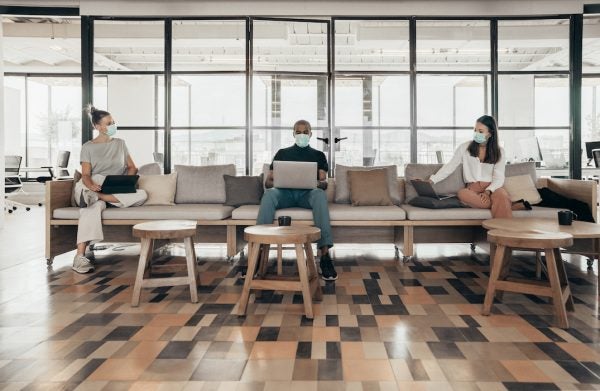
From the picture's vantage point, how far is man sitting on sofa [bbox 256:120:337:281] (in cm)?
355

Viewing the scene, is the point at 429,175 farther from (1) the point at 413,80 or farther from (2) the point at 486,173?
(1) the point at 413,80

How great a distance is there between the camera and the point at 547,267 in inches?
96.3

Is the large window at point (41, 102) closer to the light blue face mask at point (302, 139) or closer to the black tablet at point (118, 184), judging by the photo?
the black tablet at point (118, 184)

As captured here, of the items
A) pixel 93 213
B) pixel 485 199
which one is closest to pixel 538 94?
pixel 485 199

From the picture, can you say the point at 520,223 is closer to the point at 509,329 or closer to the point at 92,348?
the point at 509,329

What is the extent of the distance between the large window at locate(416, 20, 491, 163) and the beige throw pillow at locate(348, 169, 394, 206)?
1732 mm

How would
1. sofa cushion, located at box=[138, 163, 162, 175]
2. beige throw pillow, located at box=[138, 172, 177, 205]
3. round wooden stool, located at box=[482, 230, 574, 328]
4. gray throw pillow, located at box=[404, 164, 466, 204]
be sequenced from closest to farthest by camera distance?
1. round wooden stool, located at box=[482, 230, 574, 328]
2. beige throw pillow, located at box=[138, 172, 177, 205]
3. gray throw pillow, located at box=[404, 164, 466, 204]
4. sofa cushion, located at box=[138, 163, 162, 175]

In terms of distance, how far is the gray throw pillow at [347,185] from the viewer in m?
4.51

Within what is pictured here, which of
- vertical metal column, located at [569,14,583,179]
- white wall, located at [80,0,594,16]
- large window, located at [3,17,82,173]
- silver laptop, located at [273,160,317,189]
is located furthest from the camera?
large window, located at [3,17,82,173]

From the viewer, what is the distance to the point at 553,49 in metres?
6.62

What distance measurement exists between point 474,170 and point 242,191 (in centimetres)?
228

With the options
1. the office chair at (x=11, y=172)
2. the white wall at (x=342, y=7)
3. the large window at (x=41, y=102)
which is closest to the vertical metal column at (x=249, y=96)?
the white wall at (x=342, y=7)

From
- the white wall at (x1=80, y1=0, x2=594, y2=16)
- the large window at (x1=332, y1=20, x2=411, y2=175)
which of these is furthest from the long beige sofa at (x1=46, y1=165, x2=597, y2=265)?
the white wall at (x1=80, y1=0, x2=594, y2=16)

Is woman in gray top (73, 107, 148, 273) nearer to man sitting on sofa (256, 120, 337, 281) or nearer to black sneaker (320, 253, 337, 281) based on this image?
man sitting on sofa (256, 120, 337, 281)
